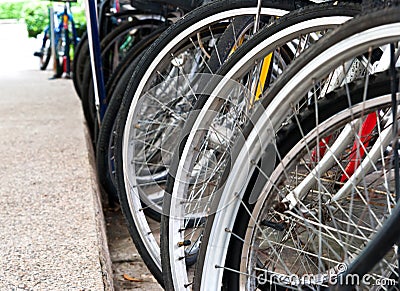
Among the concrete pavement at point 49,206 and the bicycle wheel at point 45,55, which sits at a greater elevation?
the concrete pavement at point 49,206

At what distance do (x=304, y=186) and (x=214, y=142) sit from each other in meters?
0.37

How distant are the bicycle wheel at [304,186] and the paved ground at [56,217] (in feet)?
1.72

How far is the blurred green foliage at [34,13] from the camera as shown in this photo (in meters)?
9.93

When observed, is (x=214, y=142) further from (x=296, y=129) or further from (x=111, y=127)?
(x=111, y=127)

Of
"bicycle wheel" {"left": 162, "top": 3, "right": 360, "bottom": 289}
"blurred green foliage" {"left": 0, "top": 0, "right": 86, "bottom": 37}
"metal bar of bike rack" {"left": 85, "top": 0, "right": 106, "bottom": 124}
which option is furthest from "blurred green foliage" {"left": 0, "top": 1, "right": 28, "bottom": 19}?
"bicycle wheel" {"left": 162, "top": 3, "right": 360, "bottom": 289}

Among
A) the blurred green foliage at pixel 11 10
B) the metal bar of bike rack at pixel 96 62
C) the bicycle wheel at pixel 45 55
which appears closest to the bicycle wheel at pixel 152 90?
the metal bar of bike rack at pixel 96 62

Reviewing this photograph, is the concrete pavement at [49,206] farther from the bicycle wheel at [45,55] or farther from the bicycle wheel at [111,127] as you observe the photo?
the bicycle wheel at [45,55]

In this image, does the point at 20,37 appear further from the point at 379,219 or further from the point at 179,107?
the point at 379,219

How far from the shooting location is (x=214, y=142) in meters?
1.70

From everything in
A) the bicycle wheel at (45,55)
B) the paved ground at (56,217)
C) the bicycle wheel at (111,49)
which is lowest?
the bicycle wheel at (45,55)

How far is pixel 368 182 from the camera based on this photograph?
134cm

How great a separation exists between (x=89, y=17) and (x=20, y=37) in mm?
10870

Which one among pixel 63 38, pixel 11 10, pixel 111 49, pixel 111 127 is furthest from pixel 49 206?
pixel 11 10

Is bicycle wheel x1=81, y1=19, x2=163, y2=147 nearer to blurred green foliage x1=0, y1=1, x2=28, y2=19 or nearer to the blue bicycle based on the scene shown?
the blue bicycle
